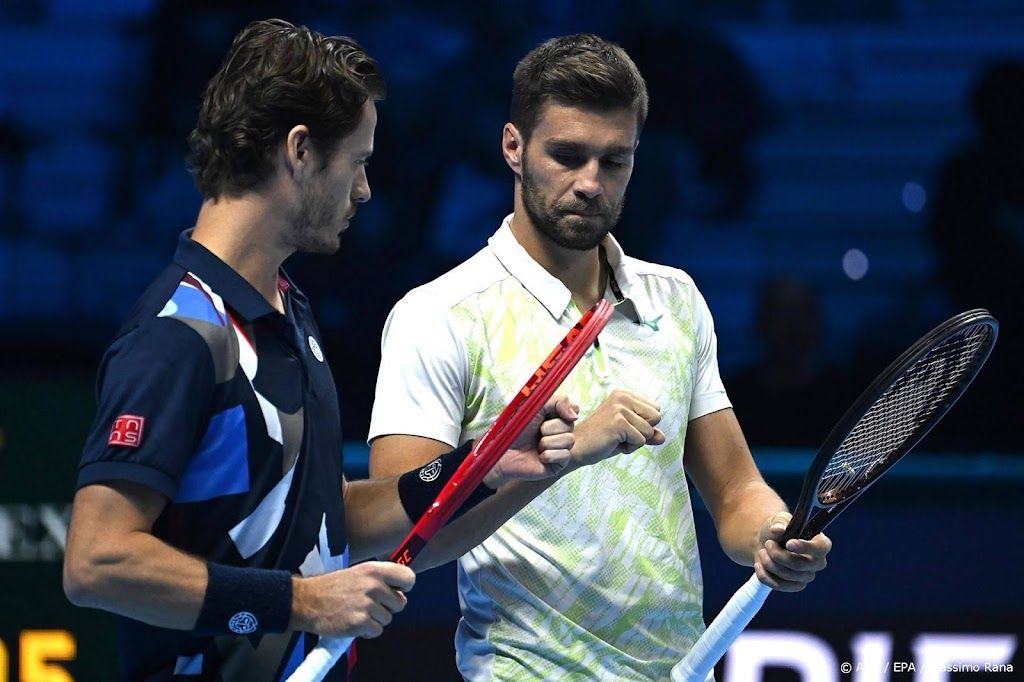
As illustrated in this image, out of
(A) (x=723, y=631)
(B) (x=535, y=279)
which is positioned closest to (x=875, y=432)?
(A) (x=723, y=631)

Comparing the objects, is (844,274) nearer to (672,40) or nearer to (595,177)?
(672,40)

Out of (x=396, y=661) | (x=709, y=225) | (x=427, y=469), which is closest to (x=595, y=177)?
(x=427, y=469)

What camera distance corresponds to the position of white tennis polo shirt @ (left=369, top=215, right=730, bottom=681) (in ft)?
9.66

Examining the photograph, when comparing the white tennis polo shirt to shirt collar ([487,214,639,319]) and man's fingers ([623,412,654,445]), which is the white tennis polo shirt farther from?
man's fingers ([623,412,654,445])

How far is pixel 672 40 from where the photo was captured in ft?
17.2

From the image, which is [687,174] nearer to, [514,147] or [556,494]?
[514,147]

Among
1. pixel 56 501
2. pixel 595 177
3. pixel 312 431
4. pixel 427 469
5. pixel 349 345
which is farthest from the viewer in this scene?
pixel 349 345

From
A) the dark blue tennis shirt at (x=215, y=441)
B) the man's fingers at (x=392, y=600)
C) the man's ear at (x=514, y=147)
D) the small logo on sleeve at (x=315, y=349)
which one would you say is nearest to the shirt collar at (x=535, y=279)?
the man's ear at (x=514, y=147)

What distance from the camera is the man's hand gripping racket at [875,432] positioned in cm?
271

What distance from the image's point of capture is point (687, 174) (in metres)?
5.24

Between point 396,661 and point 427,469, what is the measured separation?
185 cm

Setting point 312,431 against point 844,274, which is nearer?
point 312,431

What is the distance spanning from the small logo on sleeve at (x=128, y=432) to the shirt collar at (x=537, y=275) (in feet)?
3.29

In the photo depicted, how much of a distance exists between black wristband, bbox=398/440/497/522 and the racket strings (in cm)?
59
